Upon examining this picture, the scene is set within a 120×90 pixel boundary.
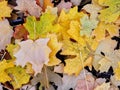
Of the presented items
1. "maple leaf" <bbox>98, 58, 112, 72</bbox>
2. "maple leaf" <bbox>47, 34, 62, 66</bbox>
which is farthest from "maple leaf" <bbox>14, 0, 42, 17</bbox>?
"maple leaf" <bbox>98, 58, 112, 72</bbox>

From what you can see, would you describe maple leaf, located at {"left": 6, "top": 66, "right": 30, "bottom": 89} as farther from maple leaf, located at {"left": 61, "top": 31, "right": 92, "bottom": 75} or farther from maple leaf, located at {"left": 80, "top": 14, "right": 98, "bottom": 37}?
maple leaf, located at {"left": 80, "top": 14, "right": 98, "bottom": 37}

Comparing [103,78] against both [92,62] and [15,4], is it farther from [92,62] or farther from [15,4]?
[15,4]

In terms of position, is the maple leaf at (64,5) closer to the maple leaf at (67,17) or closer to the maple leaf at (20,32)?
the maple leaf at (67,17)

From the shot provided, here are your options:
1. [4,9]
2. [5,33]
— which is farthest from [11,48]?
[4,9]

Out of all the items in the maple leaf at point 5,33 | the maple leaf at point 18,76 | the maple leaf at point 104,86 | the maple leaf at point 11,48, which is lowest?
the maple leaf at point 104,86

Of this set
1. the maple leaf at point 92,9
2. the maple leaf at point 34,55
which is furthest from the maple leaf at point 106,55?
the maple leaf at point 34,55

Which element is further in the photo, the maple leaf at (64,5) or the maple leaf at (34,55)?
the maple leaf at (64,5)

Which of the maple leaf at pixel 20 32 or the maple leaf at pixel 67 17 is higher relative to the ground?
the maple leaf at pixel 67 17
